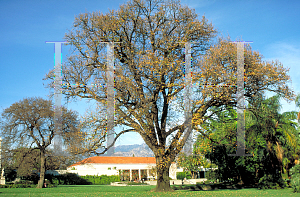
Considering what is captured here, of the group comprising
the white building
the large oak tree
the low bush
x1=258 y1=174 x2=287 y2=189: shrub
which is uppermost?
the large oak tree

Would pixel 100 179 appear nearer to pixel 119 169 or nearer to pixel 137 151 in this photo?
pixel 119 169

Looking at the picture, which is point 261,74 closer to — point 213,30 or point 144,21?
point 213,30

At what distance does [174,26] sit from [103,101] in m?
7.91

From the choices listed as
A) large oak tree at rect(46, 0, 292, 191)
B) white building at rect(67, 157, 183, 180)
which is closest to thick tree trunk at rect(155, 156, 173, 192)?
large oak tree at rect(46, 0, 292, 191)

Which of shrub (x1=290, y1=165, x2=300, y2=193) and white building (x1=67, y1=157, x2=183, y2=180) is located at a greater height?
shrub (x1=290, y1=165, x2=300, y2=193)

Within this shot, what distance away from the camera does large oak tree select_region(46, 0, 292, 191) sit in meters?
18.1

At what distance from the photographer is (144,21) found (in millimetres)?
20375

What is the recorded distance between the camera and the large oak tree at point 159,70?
1809 cm

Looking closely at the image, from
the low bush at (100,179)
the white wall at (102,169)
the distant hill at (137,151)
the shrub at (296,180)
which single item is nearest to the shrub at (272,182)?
the shrub at (296,180)

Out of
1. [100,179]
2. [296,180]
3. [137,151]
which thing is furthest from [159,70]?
[100,179]

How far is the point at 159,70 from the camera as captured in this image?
59.5 ft

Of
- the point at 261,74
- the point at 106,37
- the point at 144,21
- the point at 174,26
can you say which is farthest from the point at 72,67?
the point at 261,74

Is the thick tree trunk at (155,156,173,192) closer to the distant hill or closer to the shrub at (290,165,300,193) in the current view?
the distant hill

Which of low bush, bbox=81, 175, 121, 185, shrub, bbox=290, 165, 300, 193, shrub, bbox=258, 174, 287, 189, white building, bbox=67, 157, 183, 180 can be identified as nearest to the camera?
shrub, bbox=290, 165, 300, 193
